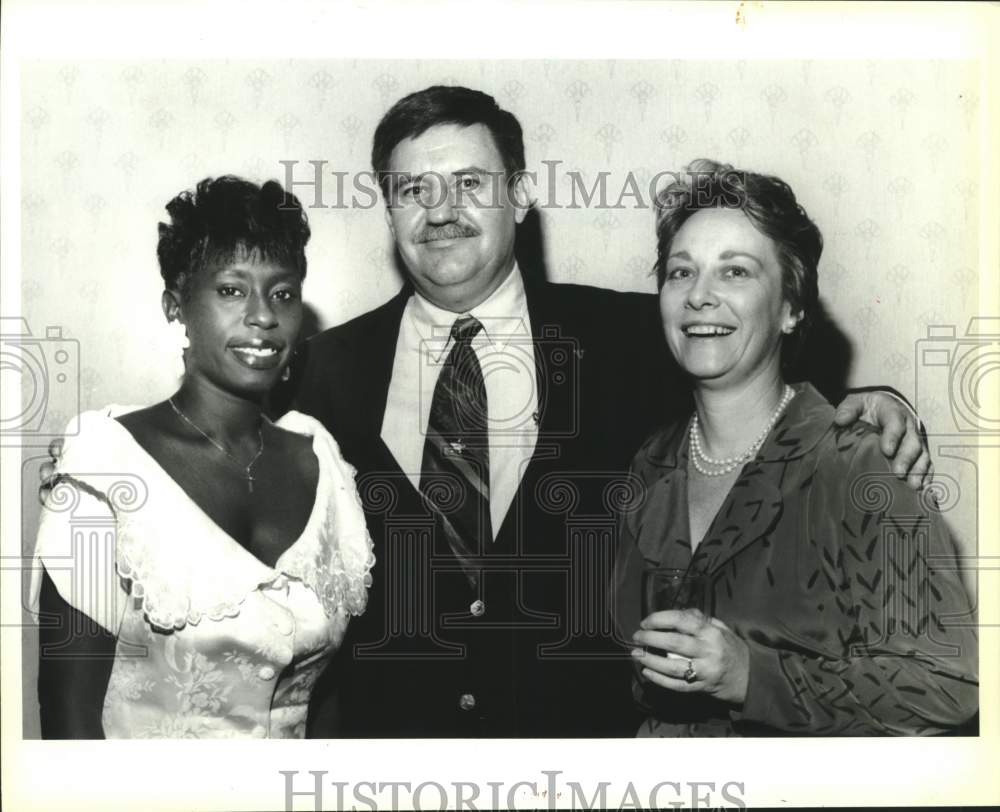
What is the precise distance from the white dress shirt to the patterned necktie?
0.6 inches

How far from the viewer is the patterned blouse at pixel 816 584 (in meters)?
2.50

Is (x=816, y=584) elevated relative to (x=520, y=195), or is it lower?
lower

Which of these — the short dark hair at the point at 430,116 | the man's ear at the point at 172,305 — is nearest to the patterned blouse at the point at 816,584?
the short dark hair at the point at 430,116

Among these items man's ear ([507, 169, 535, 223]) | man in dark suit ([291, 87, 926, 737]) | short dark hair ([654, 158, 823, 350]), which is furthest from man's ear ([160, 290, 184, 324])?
short dark hair ([654, 158, 823, 350])

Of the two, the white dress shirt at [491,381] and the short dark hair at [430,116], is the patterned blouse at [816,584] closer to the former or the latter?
the white dress shirt at [491,381]

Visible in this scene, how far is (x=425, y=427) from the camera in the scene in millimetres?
2564

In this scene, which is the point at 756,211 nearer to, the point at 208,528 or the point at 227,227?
the point at 227,227

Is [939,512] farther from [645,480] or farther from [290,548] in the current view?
[290,548]

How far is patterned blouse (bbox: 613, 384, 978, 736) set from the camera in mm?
2502

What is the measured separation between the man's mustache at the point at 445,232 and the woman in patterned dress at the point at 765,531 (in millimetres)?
440

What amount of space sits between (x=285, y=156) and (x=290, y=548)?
2.88 feet

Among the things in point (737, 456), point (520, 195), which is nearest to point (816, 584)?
point (737, 456)

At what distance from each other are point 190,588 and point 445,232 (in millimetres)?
963

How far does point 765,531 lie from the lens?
2498 millimetres
